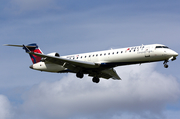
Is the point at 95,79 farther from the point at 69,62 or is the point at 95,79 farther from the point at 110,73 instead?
the point at 69,62

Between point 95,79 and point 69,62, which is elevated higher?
point 95,79

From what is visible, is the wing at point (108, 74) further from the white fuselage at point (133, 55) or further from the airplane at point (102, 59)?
the white fuselage at point (133, 55)

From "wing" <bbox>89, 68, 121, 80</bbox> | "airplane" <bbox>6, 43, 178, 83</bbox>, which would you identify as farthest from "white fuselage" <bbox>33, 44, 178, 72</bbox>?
"wing" <bbox>89, 68, 121, 80</bbox>

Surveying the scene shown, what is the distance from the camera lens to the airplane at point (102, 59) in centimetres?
3181

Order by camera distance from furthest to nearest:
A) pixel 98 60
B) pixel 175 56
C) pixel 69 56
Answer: pixel 69 56 < pixel 98 60 < pixel 175 56

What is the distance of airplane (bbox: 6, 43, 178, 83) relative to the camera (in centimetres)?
3181

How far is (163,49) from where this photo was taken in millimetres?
31906

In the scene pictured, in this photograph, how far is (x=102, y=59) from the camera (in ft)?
110

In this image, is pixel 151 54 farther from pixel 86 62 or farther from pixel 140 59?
pixel 86 62

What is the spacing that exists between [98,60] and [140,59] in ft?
14.6

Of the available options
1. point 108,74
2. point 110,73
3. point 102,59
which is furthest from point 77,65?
point 110,73

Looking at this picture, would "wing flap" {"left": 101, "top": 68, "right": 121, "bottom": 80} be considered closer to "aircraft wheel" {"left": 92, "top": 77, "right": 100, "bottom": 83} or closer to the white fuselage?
"aircraft wheel" {"left": 92, "top": 77, "right": 100, "bottom": 83}

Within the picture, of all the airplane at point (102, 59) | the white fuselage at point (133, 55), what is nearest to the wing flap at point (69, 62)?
the airplane at point (102, 59)

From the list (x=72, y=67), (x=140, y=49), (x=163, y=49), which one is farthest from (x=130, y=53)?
(x=72, y=67)
